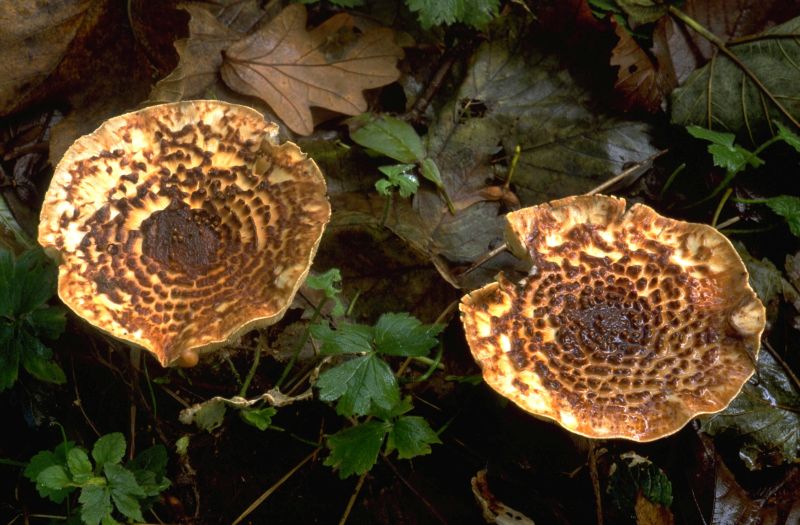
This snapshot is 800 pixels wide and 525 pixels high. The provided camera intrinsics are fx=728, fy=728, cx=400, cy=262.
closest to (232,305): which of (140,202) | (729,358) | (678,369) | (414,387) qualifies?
(140,202)

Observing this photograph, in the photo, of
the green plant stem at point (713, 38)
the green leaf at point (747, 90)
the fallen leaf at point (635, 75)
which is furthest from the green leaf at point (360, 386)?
the green plant stem at point (713, 38)

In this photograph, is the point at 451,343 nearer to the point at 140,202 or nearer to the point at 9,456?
the point at 140,202

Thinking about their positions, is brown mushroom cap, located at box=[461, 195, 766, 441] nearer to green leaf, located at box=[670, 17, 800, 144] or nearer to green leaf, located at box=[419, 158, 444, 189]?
green leaf, located at box=[419, 158, 444, 189]

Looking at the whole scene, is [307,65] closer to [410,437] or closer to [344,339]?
[344,339]

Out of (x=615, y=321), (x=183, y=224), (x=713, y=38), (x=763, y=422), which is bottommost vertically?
(x=763, y=422)

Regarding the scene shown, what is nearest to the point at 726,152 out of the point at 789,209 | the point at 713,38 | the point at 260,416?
the point at 789,209

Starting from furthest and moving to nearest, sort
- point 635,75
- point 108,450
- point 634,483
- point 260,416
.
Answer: point 635,75 → point 634,483 → point 260,416 → point 108,450

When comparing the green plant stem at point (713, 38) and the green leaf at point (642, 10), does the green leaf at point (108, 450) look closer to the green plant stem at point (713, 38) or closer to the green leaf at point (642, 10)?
the green leaf at point (642, 10)
